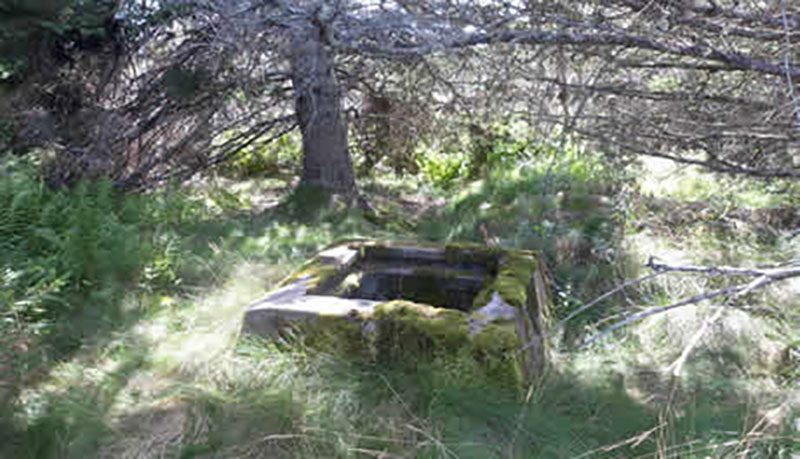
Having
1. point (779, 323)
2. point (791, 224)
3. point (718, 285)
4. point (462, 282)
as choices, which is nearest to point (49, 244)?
point (462, 282)

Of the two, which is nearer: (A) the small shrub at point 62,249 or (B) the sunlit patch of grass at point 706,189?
(A) the small shrub at point 62,249

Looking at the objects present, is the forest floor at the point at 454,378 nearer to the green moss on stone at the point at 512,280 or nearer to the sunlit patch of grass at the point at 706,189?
the green moss on stone at the point at 512,280

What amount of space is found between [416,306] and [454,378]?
477 mm

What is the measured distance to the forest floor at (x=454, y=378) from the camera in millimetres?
2273

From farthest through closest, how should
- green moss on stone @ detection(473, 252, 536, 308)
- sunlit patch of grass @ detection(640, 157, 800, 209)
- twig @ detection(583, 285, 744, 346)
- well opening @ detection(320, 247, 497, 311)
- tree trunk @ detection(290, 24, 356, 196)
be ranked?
tree trunk @ detection(290, 24, 356, 196)
sunlit patch of grass @ detection(640, 157, 800, 209)
well opening @ detection(320, 247, 497, 311)
green moss on stone @ detection(473, 252, 536, 308)
twig @ detection(583, 285, 744, 346)

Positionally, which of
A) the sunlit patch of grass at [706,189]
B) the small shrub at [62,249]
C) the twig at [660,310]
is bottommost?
the sunlit patch of grass at [706,189]

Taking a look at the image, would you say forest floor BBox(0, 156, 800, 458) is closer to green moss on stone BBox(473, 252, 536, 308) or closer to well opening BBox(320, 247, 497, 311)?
green moss on stone BBox(473, 252, 536, 308)

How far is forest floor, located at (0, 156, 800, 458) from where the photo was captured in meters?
2.27

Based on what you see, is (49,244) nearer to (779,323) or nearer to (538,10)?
(538,10)

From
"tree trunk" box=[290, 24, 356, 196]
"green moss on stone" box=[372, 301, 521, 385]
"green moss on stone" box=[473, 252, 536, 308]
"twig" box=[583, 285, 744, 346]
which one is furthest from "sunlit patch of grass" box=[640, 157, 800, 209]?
"twig" box=[583, 285, 744, 346]

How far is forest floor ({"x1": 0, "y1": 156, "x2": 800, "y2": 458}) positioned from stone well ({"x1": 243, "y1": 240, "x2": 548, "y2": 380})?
126mm

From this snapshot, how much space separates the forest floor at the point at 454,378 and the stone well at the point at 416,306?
13 cm

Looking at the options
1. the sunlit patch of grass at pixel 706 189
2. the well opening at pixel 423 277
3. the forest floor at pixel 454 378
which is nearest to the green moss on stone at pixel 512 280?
the well opening at pixel 423 277

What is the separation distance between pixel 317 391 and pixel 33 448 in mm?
1215
